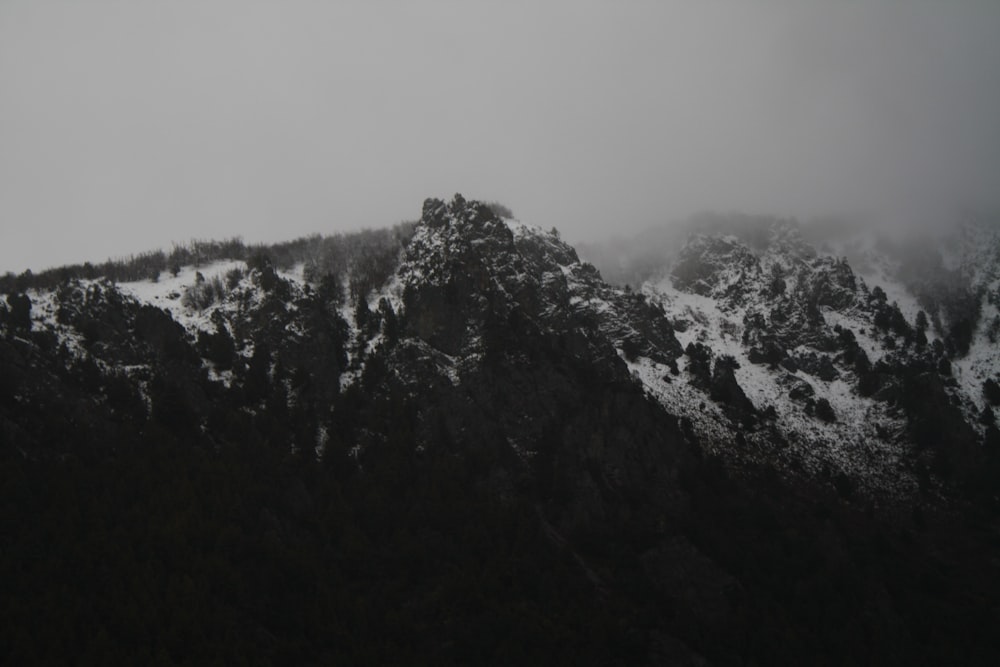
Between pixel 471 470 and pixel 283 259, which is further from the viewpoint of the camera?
pixel 283 259

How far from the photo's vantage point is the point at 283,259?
552 ft

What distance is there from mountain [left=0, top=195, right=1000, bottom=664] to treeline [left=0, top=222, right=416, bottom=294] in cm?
150

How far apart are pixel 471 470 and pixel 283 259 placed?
8625cm

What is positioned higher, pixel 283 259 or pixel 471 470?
pixel 283 259

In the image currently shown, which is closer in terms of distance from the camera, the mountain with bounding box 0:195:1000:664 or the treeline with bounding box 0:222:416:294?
the mountain with bounding box 0:195:1000:664

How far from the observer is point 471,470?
108125 millimetres

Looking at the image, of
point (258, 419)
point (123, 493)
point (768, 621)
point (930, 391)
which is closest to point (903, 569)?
point (768, 621)

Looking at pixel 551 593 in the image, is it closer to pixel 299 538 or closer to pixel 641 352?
pixel 299 538

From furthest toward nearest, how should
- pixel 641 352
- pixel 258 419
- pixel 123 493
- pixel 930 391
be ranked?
pixel 641 352, pixel 930 391, pixel 258 419, pixel 123 493

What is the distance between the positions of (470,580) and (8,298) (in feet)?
292

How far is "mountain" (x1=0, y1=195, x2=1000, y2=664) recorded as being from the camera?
80312 millimetres

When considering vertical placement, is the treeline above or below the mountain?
above

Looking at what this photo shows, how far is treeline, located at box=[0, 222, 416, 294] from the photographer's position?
149 m

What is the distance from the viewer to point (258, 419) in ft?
357
